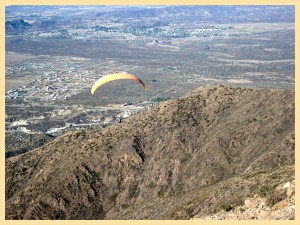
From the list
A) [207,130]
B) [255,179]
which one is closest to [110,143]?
[207,130]

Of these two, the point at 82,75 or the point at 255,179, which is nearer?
the point at 255,179

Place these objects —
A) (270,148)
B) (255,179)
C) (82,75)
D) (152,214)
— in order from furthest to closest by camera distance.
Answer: (82,75) < (270,148) < (152,214) < (255,179)

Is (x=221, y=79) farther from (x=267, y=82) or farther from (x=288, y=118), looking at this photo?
(x=288, y=118)

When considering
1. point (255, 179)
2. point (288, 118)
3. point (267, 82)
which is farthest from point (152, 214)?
point (267, 82)

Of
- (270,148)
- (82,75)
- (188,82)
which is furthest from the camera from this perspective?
(82,75)

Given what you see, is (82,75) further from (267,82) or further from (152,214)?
(152,214)

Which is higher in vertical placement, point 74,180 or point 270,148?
point 270,148
